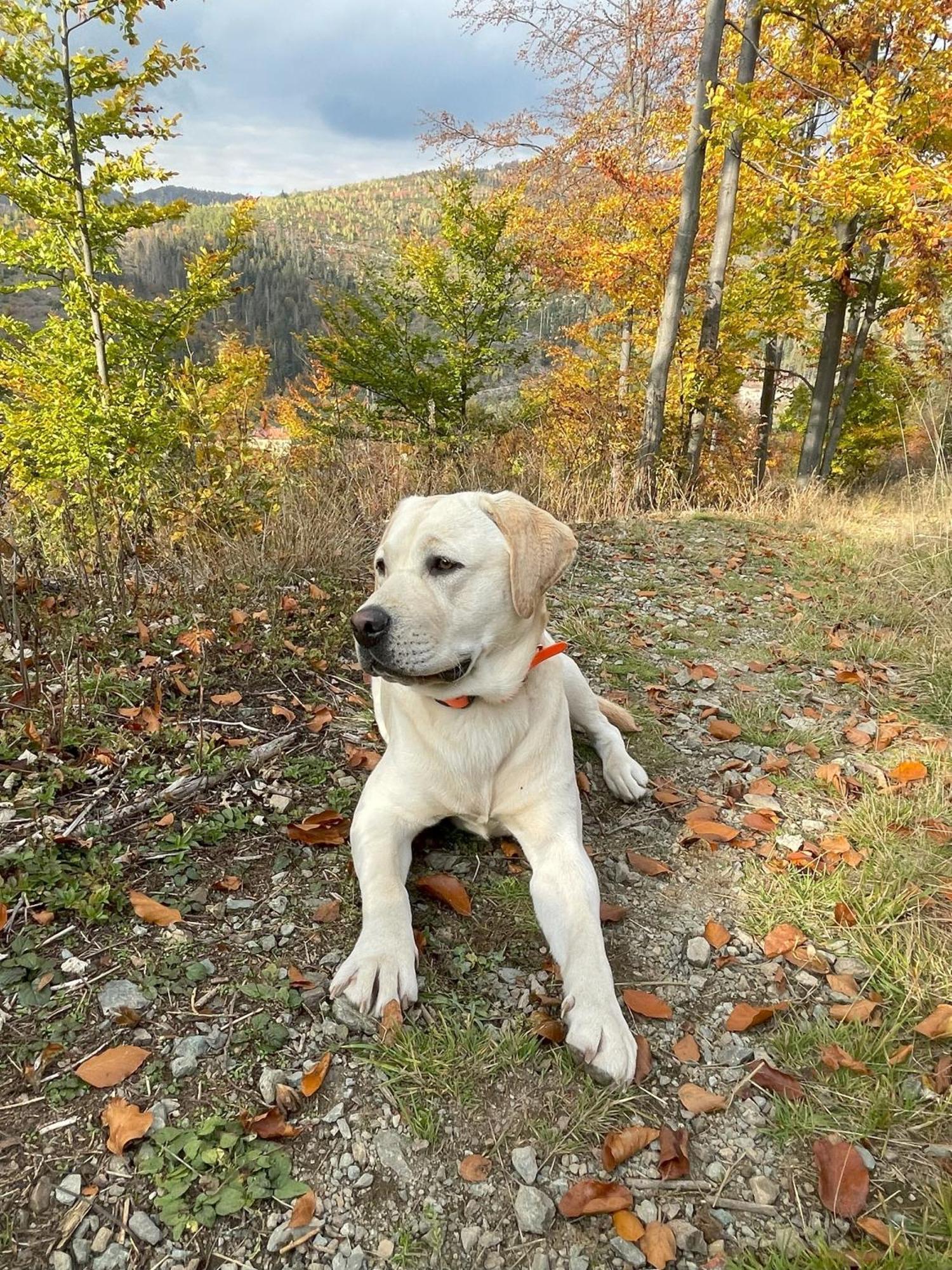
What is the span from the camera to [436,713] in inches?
90.3

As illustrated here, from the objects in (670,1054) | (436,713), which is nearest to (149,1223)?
(670,1054)

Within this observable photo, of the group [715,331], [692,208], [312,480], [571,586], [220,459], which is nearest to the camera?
[220,459]

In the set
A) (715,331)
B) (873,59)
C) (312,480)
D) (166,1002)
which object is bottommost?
(166,1002)

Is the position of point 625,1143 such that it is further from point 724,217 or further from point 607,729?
point 724,217

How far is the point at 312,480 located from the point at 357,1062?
16.5 ft

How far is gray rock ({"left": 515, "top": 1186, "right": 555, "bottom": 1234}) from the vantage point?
1.42m

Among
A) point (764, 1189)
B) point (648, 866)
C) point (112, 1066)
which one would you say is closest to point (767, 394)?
→ point (648, 866)

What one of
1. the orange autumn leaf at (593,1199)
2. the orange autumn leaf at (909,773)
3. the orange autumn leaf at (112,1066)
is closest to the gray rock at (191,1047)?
the orange autumn leaf at (112,1066)

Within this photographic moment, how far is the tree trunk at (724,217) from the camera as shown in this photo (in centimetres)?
948

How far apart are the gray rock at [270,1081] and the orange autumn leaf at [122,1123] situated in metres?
0.24

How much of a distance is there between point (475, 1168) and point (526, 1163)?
0.38 feet

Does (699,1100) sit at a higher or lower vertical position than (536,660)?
lower

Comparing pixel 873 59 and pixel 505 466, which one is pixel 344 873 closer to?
pixel 505 466

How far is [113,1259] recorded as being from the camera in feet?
4.30
